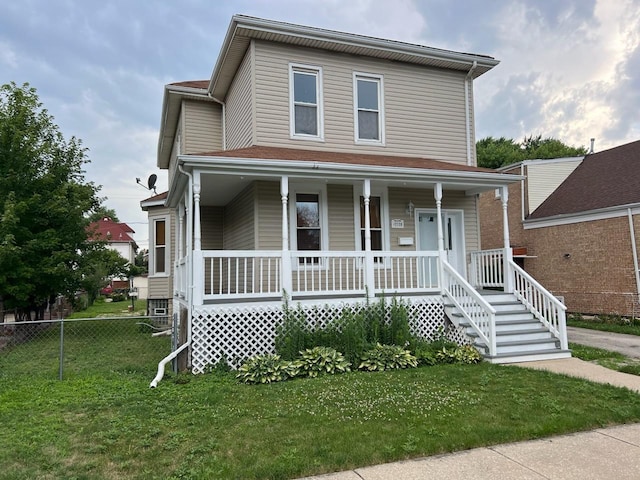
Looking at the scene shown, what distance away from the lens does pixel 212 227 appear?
12766 mm

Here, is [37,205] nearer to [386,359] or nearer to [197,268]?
[197,268]

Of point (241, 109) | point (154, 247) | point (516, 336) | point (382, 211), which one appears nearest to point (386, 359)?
point (516, 336)

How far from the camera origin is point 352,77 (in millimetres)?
11250

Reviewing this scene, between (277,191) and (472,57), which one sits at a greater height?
(472,57)

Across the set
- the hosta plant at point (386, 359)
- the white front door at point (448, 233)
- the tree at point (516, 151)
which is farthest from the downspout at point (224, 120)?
the tree at point (516, 151)

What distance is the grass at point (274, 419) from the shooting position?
396cm

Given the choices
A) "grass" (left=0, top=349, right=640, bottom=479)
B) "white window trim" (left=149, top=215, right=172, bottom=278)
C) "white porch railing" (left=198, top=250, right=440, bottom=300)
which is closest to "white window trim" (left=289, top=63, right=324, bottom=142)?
"white porch railing" (left=198, top=250, right=440, bottom=300)

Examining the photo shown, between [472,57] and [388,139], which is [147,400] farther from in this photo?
[472,57]

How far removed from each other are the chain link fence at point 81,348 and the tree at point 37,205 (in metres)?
1.10

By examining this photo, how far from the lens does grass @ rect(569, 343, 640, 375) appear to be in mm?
7565

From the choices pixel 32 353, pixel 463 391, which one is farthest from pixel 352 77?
pixel 32 353

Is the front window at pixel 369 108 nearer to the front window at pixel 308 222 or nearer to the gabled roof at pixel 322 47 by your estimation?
the gabled roof at pixel 322 47

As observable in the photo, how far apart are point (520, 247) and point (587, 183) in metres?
3.42

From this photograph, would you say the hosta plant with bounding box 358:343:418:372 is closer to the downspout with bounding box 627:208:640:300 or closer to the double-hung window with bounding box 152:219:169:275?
the downspout with bounding box 627:208:640:300
